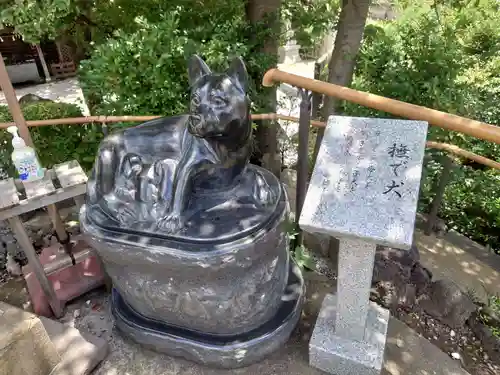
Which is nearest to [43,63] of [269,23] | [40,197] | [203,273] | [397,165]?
[269,23]

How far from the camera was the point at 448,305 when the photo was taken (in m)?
3.90

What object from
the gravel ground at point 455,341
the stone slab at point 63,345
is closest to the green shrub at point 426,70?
the gravel ground at point 455,341

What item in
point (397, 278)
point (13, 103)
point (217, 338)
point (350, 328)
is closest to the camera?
point (350, 328)

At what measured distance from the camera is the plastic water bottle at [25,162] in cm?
302

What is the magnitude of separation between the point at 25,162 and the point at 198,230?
1.50 meters

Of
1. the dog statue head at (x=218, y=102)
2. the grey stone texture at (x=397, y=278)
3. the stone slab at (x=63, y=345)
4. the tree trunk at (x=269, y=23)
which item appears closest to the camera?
the dog statue head at (x=218, y=102)

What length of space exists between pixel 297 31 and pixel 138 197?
3.89 meters

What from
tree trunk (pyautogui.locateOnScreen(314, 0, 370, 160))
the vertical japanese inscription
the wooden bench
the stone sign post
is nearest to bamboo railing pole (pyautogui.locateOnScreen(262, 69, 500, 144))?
the stone sign post

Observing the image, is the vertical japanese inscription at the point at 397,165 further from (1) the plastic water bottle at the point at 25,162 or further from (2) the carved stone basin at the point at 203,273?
(1) the plastic water bottle at the point at 25,162

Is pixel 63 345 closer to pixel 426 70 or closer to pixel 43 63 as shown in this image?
pixel 426 70

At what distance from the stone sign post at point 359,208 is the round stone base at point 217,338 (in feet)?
0.90

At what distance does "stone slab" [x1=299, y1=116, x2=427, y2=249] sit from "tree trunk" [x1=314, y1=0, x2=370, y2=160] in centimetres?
158

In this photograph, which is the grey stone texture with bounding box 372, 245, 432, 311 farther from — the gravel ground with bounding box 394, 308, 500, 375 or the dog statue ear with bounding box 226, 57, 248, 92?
the dog statue ear with bounding box 226, 57, 248, 92

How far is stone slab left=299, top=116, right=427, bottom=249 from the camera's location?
2.04m
